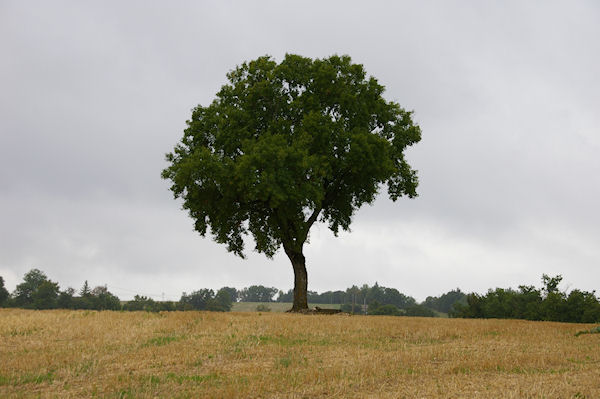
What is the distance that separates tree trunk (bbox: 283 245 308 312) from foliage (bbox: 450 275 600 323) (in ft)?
179

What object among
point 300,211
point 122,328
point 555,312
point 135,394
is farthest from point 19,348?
point 555,312

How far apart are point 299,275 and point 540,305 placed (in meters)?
60.0

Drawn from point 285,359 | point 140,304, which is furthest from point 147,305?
point 285,359

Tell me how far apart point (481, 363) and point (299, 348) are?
6616 millimetres

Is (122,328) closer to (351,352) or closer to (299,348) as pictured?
(299,348)

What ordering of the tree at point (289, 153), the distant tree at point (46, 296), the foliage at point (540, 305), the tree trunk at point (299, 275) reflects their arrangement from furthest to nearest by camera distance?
the distant tree at point (46, 296)
the foliage at point (540, 305)
the tree trunk at point (299, 275)
the tree at point (289, 153)

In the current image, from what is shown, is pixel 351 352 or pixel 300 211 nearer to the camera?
pixel 351 352

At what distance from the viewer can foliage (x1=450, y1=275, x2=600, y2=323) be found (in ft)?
247

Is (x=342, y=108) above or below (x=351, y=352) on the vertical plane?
above

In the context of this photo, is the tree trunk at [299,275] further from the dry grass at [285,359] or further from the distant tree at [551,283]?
the distant tree at [551,283]

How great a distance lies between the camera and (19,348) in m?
19.0

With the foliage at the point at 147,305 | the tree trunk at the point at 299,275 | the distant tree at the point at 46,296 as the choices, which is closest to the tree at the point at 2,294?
the distant tree at the point at 46,296

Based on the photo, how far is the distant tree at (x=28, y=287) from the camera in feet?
501

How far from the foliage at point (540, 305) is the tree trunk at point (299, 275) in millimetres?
54522
